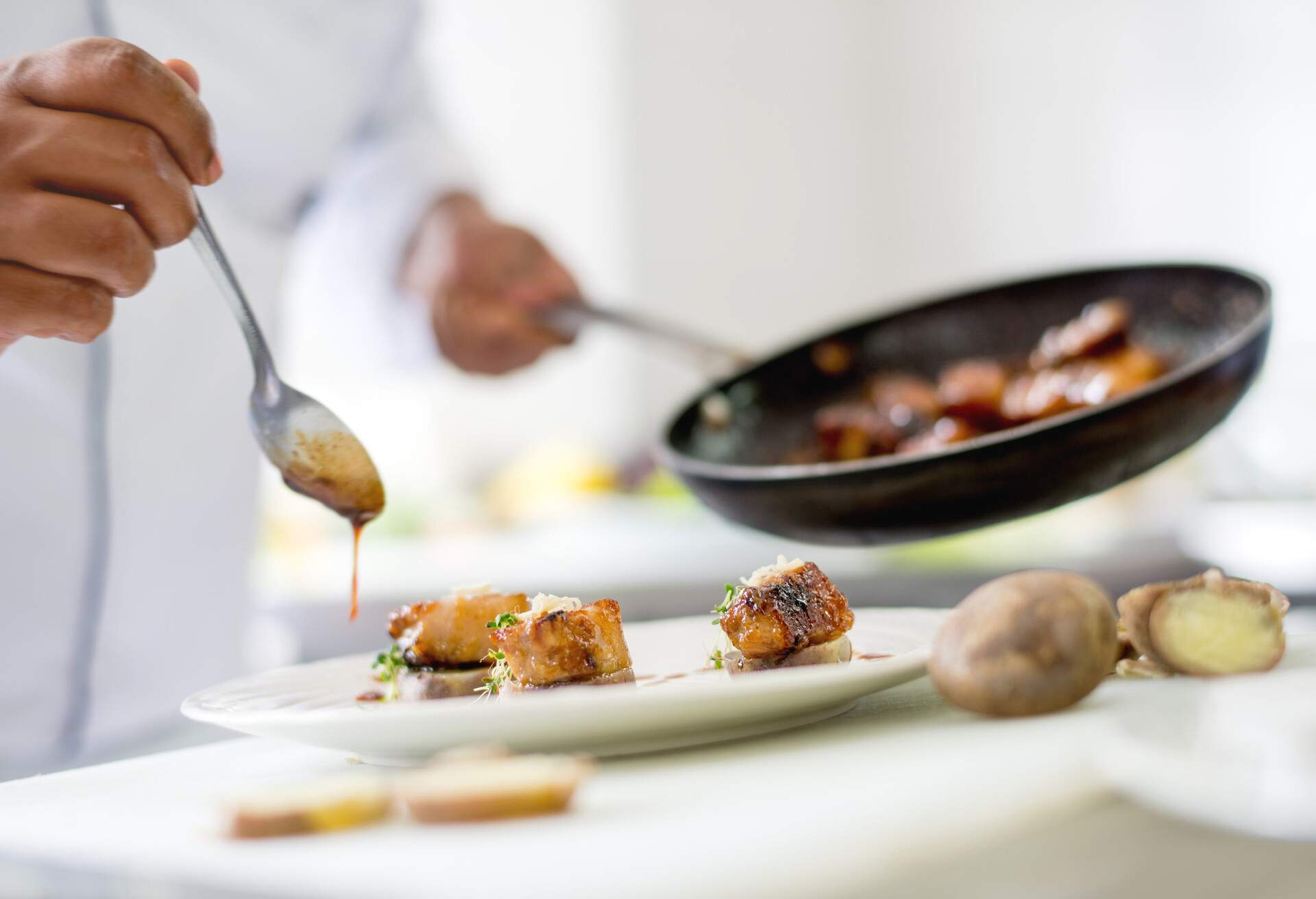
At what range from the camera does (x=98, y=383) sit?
1246 millimetres

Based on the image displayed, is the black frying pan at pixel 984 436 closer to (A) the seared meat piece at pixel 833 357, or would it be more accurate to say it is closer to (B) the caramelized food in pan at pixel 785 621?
(A) the seared meat piece at pixel 833 357

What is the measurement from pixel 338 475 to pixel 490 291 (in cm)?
96

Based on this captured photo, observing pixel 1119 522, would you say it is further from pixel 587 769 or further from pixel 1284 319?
pixel 587 769

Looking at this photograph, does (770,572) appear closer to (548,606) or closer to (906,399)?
(548,606)

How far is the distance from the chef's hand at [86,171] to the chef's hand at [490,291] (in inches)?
39.6

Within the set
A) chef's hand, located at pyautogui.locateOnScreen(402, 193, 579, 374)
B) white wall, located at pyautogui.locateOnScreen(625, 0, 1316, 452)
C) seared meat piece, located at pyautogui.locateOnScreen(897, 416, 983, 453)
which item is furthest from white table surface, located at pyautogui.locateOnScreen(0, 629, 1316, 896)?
white wall, located at pyautogui.locateOnScreen(625, 0, 1316, 452)

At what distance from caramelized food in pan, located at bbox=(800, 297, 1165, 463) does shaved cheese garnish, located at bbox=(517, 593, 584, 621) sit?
439 millimetres

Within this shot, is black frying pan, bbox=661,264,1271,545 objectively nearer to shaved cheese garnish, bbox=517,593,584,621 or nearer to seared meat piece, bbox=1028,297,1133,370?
seared meat piece, bbox=1028,297,1133,370

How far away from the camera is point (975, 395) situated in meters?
1.21

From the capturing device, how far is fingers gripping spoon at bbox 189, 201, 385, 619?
34.9 inches

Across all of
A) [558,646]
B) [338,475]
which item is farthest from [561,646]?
[338,475]

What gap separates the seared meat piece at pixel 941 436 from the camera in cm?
114

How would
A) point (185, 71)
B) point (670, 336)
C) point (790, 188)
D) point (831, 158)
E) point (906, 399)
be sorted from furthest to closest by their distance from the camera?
point (831, 158) < point (790, 188) < point (670, 336) < point (906, 399) < point (185, 71)

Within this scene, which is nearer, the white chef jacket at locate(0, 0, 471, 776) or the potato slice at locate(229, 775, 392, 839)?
the potato slice at locate(229, 775, 392, 839)
